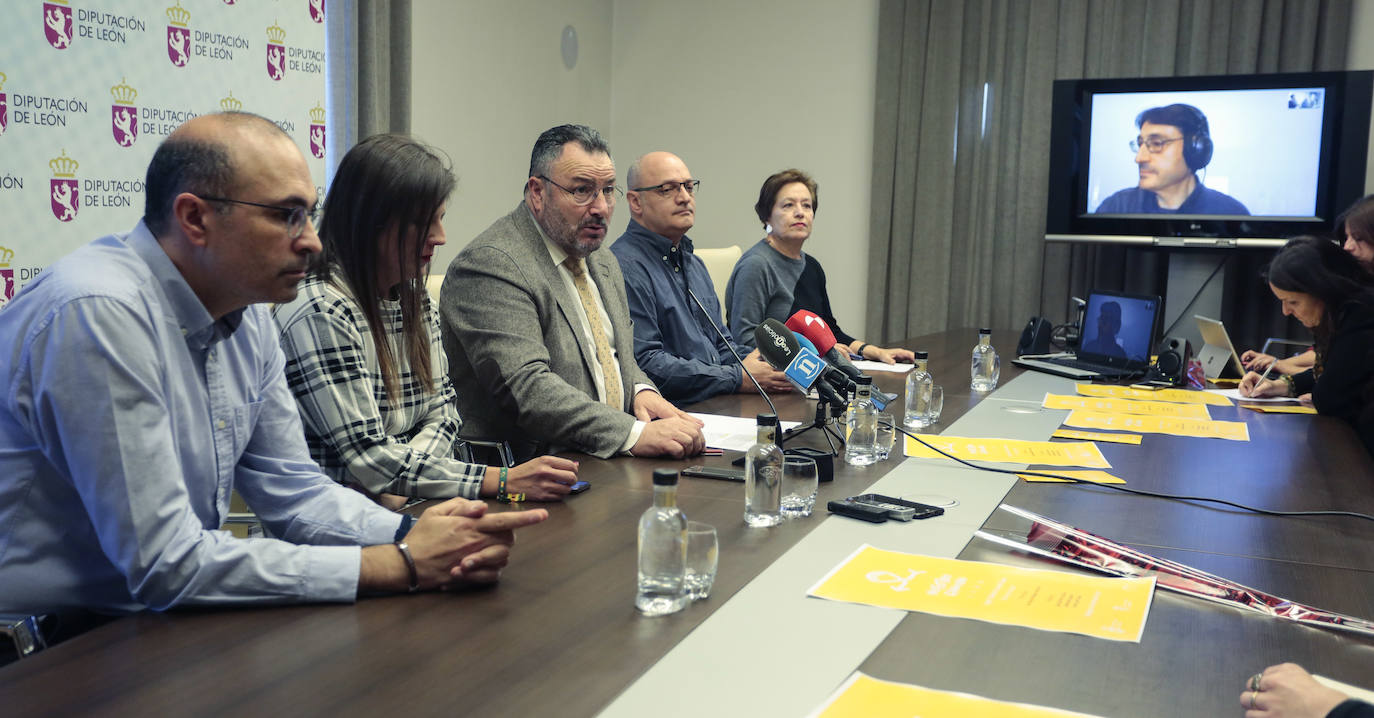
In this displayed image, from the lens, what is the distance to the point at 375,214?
183 cm

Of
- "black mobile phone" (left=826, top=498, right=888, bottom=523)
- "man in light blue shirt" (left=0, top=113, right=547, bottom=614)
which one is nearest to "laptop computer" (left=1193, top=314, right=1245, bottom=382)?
"black mobile phone" (left=826, top=498, right=888, bottom=523)

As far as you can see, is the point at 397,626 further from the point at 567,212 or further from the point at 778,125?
the point at 778,125

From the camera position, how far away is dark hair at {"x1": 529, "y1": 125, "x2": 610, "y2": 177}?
252 centimetres

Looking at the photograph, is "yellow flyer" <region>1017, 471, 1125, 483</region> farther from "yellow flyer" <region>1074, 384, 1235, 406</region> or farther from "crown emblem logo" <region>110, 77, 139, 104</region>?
"crown emblem logo" <region>110, 77, 139, 104</region>

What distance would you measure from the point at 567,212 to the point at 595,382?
0.40 metres

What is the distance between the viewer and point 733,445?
6.84 feet

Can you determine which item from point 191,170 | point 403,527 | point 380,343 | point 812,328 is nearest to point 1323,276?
point 812,328

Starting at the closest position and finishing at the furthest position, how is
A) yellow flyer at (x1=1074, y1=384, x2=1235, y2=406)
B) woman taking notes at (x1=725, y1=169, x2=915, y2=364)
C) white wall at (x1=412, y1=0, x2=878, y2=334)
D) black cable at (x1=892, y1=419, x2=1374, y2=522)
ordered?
black cable at (x1=892, y1=419, x2=1374, y2=522), yellow flyer at (x1=1074, y1=384, x2=1235, y2=406), woman taking notes at (x1=725, y1=169, x2=915, y2=364), white wall at (x1=412, y1=0, x2=878, y2=334)

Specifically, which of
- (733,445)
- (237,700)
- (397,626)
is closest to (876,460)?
(733,445)

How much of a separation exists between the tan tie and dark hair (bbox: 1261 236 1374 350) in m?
1.94

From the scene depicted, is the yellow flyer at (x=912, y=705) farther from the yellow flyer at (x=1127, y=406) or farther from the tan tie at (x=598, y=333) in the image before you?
the yellow flyer at (x=1127, y=406)

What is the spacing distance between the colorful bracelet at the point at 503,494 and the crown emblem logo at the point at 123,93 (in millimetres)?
1916

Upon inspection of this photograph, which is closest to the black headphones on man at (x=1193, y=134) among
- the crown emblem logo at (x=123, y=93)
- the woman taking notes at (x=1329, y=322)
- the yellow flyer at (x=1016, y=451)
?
the woman taking notes at (x=1329, y=322)

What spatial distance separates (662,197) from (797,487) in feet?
5.64
